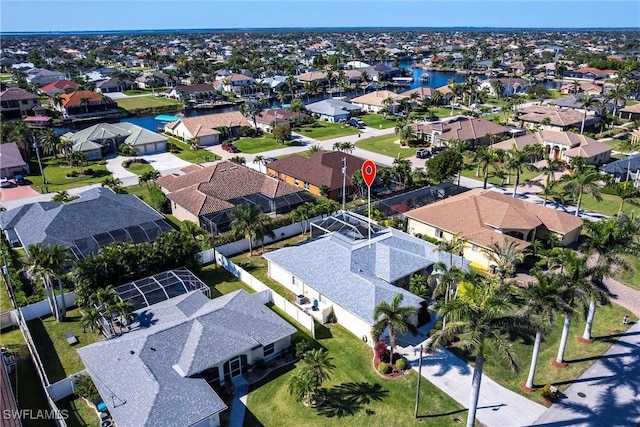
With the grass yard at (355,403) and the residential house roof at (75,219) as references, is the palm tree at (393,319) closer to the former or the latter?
the grass yard at (355,403)

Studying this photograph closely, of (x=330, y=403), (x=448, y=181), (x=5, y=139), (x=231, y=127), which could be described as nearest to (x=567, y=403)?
(x=330, y=403)

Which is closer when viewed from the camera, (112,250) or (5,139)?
(112,250)

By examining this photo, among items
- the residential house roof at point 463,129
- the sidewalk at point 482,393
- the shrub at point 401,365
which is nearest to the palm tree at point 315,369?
the shrub at point 401,365

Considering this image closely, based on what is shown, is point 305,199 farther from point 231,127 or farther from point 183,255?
point 231,127

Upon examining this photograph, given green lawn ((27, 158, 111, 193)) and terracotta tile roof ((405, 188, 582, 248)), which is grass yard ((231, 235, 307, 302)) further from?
green lawn ((27, 158, 111, 193))

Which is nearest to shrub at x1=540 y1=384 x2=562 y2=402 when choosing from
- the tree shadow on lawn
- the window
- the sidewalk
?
the sidewalk

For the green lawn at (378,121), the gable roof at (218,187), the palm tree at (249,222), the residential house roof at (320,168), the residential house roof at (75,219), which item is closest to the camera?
the palm tree at (249,222)
